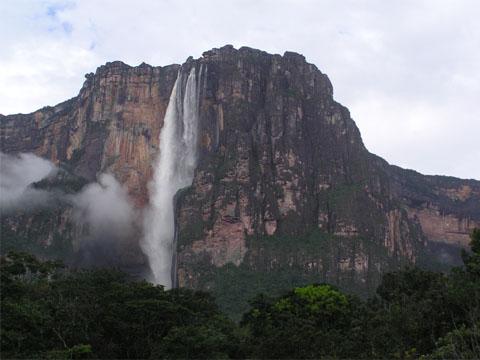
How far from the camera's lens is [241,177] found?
108750mm

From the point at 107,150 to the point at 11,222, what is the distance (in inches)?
720

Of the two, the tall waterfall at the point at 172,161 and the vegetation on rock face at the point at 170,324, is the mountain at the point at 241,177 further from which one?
the vegetation on rock face at the point at 170,324

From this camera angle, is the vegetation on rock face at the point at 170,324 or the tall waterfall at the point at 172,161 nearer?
the vegetation on rock face at the point at 170,324

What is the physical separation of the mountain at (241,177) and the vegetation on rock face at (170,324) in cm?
4877

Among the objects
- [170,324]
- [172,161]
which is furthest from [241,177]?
[170,324]

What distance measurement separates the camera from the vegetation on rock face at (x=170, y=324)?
33.4 m

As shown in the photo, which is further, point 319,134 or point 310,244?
point 319,134

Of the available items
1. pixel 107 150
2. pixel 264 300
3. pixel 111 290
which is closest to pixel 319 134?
pixel 107 150

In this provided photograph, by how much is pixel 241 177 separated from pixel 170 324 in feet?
220

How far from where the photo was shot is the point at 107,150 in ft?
389

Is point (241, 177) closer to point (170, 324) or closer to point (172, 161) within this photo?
point (172, 161)

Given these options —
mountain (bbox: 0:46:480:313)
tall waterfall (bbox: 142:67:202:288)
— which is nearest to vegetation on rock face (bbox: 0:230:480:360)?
mountain (bbox: 0:46:480:313)

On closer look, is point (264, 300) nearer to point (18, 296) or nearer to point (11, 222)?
point (18, 296)

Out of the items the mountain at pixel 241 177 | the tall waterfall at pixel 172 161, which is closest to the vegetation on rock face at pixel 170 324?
the mountain at pixel 241 177
